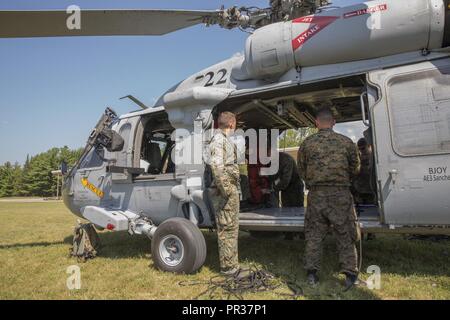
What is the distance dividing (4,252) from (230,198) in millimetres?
4959

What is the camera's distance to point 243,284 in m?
3.79

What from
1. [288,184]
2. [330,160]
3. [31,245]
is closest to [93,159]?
[31,245]

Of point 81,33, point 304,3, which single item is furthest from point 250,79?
point 81,33

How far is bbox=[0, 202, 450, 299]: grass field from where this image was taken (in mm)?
3680

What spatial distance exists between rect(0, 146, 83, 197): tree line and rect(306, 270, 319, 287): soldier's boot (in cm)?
5992

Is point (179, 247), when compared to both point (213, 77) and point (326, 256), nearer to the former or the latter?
point (326, 256)

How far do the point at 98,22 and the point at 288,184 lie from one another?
4519mm

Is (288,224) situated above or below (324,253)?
above

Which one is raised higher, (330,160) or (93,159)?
(93,159)

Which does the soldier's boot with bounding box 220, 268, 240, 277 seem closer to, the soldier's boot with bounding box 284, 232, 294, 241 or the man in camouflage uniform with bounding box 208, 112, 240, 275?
the man in camouflage uniform with bounding box 208, 112, 240, 275

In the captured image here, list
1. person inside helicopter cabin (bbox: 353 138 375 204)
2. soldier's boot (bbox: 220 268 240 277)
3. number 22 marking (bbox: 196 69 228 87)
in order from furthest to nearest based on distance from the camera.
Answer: person inside helicopter cabin (bbox: 353 138 375 204) < number 22 marking (bbox: 196 69 228 87) < soldier's boot (bbox: 220 268 240 277)

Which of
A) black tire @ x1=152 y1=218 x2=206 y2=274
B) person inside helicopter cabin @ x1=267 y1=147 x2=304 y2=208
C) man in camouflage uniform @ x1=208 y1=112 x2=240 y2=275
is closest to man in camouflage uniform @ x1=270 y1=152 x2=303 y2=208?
person inside helicopter cabin @ x1=267 y1=147 x2=304 y2=208
